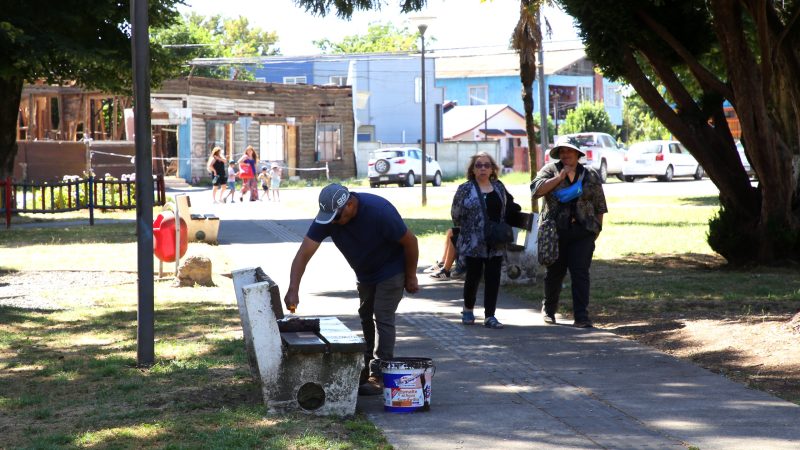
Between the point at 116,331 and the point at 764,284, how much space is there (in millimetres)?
7264

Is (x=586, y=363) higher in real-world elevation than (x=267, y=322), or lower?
lower

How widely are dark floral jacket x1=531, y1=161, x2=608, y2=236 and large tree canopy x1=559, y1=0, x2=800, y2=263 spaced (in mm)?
4232

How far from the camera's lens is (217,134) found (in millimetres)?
53156

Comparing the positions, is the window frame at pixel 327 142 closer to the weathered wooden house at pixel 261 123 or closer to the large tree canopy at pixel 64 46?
the weathered wooden house at pixel 261 123

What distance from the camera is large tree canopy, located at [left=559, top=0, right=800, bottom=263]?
1427 cm

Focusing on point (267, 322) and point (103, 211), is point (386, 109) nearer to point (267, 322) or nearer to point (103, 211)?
point (103, 211)

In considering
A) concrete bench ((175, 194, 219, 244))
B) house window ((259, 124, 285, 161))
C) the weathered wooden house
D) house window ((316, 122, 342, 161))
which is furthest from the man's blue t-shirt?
house window ((316, 122, 342, 161))

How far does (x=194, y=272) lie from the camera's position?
1412cm

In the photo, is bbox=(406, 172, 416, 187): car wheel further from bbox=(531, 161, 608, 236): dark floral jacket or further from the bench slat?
the bench slat

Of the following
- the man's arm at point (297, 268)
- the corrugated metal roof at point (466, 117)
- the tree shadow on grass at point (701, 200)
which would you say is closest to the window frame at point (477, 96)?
the corrugated metal roof at point (466, 117)

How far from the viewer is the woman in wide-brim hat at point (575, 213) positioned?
10.5 meters

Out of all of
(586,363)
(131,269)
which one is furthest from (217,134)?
(586,363)

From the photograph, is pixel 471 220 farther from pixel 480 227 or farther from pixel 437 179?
pixel 437 179

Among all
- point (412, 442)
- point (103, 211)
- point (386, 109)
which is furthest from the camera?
point (386, 109)
